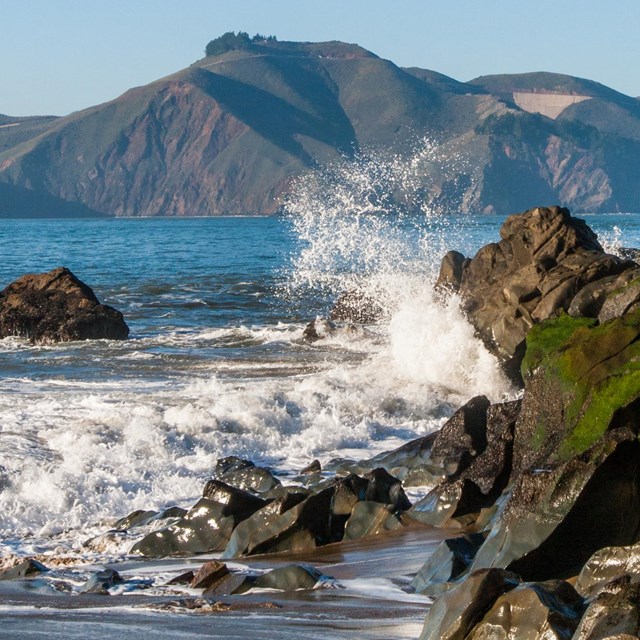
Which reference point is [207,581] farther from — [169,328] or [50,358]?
[169,328]

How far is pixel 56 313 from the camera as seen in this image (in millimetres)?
20875

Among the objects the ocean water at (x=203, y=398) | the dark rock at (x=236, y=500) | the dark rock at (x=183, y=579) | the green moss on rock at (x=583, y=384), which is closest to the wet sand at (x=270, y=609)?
the dark rock at (x=183, y=579)

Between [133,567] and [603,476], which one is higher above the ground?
[603,476]

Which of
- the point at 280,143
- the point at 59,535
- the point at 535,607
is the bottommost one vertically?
the point at 59,535

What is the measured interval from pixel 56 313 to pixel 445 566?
1571 cm

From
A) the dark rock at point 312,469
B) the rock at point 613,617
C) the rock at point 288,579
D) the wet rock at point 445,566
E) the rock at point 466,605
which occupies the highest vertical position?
the rock at point 613,617

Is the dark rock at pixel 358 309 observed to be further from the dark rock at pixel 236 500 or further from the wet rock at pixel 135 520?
the dark rock at pixel 236 500

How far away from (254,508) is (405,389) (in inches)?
255

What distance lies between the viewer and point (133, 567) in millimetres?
7461

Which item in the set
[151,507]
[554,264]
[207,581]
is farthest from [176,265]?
[207,581]

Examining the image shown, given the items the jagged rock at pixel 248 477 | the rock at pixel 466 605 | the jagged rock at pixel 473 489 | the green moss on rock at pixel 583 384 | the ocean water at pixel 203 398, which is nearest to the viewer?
the rock at pixel 466 605

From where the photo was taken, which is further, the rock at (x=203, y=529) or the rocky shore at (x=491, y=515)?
the rock at (x=203, y=529)

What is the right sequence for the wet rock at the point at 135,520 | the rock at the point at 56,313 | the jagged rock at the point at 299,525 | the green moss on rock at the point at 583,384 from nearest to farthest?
1. the green moss on rock at the point at 583,384
2. the jagged rock at the point at 299,525
3. the wet rock at the point at 135,520
4. the rock at the point at 56,313

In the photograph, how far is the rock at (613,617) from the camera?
144 inches
